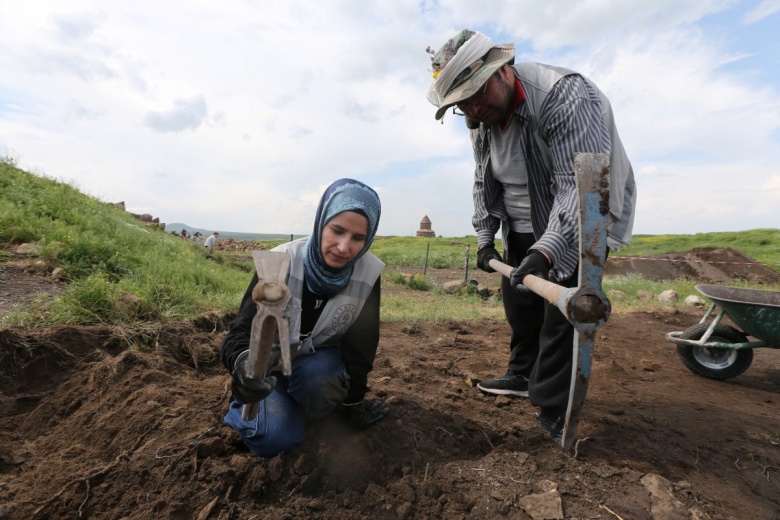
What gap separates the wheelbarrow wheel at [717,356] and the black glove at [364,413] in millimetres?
2925

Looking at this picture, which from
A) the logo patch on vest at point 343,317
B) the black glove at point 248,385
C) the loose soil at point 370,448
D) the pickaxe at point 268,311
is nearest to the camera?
the pickaxe at point 268,311

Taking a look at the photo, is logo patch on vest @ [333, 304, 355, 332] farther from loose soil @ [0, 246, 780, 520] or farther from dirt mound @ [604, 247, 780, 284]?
dirt mound @ [604, 247, 780, 284]

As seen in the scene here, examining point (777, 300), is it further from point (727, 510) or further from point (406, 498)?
point (406, 498)

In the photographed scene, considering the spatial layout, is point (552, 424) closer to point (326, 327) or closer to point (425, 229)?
point (326, 327)

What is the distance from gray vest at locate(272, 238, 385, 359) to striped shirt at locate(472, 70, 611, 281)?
31.0 inches

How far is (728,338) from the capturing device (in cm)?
377

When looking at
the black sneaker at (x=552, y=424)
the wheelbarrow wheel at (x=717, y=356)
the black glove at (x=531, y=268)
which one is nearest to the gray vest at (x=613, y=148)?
the black glove at (x=531, y=268)

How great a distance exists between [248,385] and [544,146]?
1.70 m

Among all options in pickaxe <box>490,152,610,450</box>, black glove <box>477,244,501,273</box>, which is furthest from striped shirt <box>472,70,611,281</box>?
→ black glove <box>477,244,501,273</box>

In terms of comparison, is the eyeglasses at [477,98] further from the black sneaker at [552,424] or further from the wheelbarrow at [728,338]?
the wheelbarrow at [728,338]

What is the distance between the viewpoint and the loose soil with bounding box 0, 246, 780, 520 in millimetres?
1646

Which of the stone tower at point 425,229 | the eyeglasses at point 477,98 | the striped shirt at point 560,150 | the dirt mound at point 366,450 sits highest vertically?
the stone tower at point 425,229

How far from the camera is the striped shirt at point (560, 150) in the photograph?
1940 millimetres

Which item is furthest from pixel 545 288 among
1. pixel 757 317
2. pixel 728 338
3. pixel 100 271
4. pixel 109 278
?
pixel 109 278
